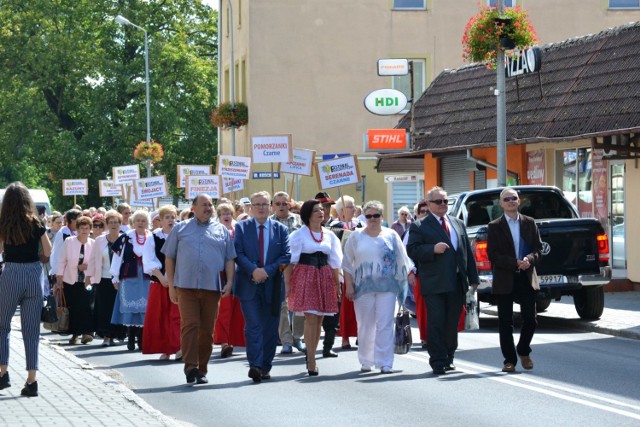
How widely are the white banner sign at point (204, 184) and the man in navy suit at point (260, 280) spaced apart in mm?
17175

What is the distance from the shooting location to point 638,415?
35.7 ft

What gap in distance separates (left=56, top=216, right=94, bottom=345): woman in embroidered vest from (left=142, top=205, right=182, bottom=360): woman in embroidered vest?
3337 millimetres

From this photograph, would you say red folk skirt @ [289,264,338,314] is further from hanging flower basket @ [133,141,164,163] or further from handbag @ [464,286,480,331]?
hanging flower basket @ [133,141,164,163]

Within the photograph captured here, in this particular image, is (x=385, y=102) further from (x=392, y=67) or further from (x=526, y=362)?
(x=526, y=362)

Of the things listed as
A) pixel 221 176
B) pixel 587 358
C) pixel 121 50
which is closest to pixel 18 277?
pixel 587 358

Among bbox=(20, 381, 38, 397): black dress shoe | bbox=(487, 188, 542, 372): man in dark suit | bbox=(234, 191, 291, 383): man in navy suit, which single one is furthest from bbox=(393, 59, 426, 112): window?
bbox=(20, 381, 38, 397): black dress shoe

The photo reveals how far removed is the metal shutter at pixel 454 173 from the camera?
34841 millimetres

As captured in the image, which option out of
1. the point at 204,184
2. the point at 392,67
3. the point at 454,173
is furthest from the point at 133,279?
the point at 392,67

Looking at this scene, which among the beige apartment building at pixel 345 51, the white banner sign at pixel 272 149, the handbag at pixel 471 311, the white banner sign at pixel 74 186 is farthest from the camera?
the beige apartment building at pixel 345 51

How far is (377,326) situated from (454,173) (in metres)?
21.3

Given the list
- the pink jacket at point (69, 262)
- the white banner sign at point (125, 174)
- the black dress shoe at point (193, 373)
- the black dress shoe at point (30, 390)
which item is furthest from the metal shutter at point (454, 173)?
the black dress shoe at point (30, 390)

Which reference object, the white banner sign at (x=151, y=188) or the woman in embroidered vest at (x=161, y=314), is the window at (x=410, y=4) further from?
the woman in embroidered vest at (x=161, y=314)

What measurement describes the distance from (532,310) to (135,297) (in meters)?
5.61

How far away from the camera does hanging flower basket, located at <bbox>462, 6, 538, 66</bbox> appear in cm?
2602
